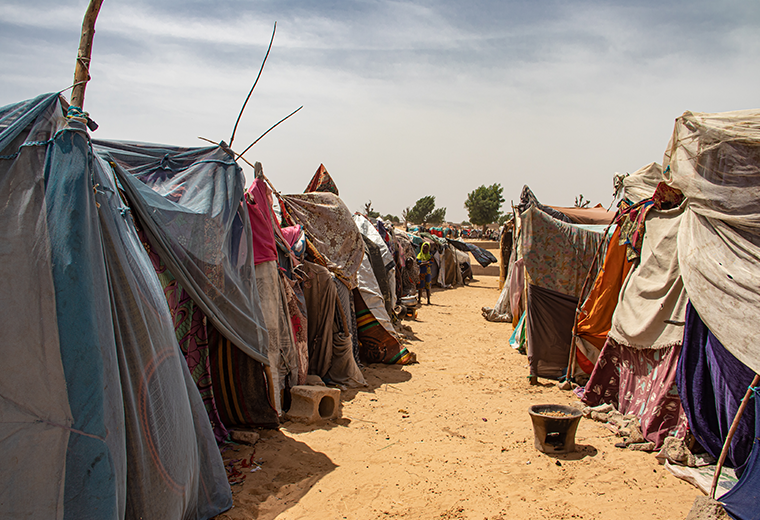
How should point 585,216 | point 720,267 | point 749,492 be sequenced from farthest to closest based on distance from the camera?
1. point 585,216
2. point 720,267
3. point 749,492

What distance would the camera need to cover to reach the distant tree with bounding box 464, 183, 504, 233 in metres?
50.7

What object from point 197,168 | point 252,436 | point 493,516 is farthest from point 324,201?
point 493,516

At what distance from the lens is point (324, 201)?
742cm

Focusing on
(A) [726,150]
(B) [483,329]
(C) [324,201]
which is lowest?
(B) [483,329]

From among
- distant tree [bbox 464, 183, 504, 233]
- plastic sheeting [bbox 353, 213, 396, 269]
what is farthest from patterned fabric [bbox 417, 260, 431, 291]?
distant tree [bbox 464, 183, 504, 233]

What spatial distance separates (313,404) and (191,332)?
1.61 meters

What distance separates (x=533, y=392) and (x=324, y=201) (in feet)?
13.8

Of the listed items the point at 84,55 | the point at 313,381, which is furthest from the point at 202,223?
the point at 313,381

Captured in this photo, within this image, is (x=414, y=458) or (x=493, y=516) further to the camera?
(x=414, y=458)

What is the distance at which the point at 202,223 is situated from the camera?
398cm

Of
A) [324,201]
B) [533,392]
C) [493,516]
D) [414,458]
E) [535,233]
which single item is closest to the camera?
[493,516]

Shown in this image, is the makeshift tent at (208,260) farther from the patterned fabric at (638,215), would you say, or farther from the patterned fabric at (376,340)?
the patterned fabric at (638,215)

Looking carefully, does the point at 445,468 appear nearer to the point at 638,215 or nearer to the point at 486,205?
the point at 638,215

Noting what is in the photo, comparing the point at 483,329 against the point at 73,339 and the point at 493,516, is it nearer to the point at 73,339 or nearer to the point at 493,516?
the point at 493,516
